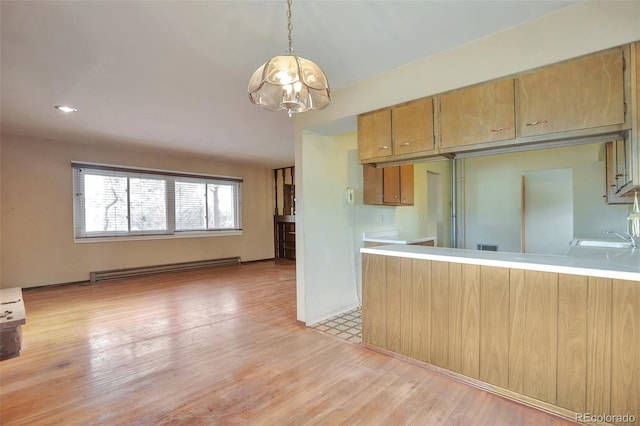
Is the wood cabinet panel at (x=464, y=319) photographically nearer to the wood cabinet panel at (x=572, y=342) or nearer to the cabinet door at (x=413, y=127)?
the wood cabinet panel at (x=572, y=342)

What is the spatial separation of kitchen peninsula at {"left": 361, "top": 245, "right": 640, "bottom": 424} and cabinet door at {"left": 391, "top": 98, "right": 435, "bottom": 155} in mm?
851

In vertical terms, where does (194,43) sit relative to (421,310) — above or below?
above

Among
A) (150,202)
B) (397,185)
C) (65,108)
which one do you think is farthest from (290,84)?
(150,202)

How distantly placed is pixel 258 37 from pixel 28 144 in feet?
16.5

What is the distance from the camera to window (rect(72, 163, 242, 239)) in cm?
528

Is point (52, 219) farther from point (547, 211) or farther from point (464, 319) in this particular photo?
point (547, 211)

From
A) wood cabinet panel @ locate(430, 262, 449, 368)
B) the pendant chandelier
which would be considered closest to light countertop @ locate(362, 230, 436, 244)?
wood cabinet panel @ locate(430, 262, 449, 368)

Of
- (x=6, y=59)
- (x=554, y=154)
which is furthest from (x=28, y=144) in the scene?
(x=554, y=154)

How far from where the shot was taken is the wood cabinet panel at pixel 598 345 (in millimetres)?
1636

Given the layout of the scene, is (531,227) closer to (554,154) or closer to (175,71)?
(554,154)

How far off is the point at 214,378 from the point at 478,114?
2.68 meters

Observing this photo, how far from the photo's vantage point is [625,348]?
159cm

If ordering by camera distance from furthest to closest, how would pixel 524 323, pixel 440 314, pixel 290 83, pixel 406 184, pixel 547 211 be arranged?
pixel 547 211 < pixel 406 184 < pixel 440 314 < pixel 524 323 < pixel 290 83
